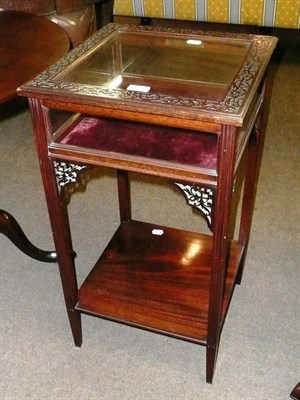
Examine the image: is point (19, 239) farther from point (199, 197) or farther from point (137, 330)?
point (199, 197)

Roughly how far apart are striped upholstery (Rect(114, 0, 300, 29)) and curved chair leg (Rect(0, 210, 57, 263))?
1.65m

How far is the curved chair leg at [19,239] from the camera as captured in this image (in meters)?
1.45

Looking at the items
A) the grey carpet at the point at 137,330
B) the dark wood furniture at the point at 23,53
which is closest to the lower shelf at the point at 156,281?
the grey carpet at the point at 137,330

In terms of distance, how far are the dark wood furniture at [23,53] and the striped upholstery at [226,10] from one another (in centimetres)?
130

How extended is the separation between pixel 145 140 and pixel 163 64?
0.17 m

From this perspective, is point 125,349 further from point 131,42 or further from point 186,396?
point 131,42

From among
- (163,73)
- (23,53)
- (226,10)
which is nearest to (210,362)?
(163,73)

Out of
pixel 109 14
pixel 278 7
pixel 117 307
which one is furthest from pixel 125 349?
pixel 278 7

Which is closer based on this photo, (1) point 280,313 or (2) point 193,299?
(2) point 193,299

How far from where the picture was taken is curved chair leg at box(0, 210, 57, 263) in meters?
1.45

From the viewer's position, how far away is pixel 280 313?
1.32 m

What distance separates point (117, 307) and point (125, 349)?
0.49ft

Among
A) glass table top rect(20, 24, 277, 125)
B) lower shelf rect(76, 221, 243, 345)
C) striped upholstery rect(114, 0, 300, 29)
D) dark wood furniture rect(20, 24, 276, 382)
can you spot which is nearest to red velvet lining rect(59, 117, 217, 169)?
dark wood furniture rect(20, 24, 276, 382)

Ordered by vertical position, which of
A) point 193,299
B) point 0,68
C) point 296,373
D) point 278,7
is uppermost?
point 0,68
